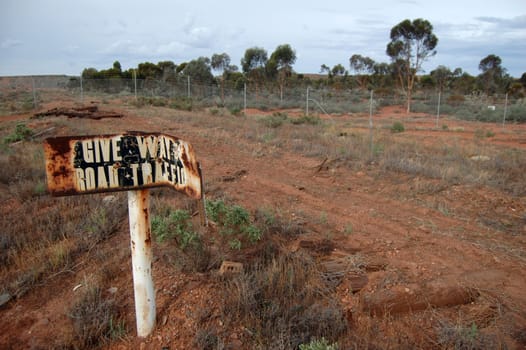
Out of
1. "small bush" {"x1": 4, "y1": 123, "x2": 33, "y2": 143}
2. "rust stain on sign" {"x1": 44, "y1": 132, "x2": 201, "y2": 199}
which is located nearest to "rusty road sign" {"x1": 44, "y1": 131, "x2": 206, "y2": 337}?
"rust stain on sign" {"x1": 44, "y1": 132, "x2": 201, "y2": 199}

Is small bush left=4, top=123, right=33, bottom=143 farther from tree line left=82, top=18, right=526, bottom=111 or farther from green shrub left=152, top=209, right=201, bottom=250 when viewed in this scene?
tree line left=82, top=18, right=526, bottom=111

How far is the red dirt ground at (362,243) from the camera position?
3090 mm

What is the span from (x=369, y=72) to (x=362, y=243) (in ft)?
170

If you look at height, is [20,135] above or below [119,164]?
below

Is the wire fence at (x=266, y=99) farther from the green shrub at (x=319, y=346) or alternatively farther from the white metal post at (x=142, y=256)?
the green shrub at (x=319, y=346)

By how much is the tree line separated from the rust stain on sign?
33107 mm

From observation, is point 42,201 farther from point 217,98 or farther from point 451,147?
point 217,98

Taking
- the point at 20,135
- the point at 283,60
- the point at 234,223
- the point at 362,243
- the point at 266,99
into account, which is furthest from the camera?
the point at 283,60

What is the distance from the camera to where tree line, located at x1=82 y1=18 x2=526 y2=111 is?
3416cm

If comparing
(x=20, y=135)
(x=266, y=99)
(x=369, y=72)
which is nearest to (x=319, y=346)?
(x=20, y=135)

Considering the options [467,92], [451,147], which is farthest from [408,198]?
[467,92]

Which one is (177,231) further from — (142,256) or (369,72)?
(369,72)

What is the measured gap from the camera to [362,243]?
4492mm

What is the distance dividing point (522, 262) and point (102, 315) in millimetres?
4398
